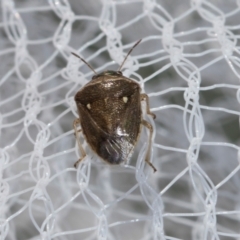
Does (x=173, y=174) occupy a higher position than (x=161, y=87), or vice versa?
(x=161, y=87)

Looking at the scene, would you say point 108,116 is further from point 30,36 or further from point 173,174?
point 30,36

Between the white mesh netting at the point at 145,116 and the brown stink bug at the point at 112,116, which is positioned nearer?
the brown stink bug at the point at 112,116

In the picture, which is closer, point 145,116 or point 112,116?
point 112,116

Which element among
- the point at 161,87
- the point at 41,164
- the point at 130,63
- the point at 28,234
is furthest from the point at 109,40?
the point at 28,234
